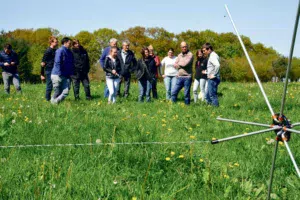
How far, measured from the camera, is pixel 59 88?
29.4ft

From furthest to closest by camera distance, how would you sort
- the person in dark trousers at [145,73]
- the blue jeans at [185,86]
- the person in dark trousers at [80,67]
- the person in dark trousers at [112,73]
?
1. the person in dark trousers at [80,67]
2. the person in dark trousers at [145,73]
3. the blue jeans at [185,86]
4. the person in dark trousers at [112,73]

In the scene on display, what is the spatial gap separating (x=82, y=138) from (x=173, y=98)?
6059 millimetres

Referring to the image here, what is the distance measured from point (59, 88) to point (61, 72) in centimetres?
38

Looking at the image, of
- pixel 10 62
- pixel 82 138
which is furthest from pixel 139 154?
pixel 10 62

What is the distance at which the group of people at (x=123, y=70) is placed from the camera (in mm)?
9023

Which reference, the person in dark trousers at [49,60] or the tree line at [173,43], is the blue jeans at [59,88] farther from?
the tree line at [173,43]

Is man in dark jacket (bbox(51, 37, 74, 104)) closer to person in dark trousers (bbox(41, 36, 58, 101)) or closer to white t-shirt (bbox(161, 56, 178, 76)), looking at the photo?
person in dark trousers (bbox(41, 36, 58, 101))

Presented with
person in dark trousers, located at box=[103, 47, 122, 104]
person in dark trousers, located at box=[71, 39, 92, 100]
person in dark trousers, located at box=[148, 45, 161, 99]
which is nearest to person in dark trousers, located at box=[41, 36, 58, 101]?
person in dark trousers, located at box=[71, 39, 92, 100]

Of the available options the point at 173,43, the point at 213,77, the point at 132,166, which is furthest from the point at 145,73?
the point at 173,43

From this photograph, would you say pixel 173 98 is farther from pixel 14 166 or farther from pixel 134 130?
pixel 14 166

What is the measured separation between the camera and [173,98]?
10.2 m

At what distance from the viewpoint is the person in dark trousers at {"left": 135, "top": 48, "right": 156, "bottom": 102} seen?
10.9m

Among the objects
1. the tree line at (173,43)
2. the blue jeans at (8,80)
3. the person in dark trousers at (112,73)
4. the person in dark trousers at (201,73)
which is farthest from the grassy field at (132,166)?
the tree line at (173,43)

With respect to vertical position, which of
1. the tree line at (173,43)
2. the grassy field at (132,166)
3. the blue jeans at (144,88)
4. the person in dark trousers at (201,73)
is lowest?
the grassy field at (132,166)
